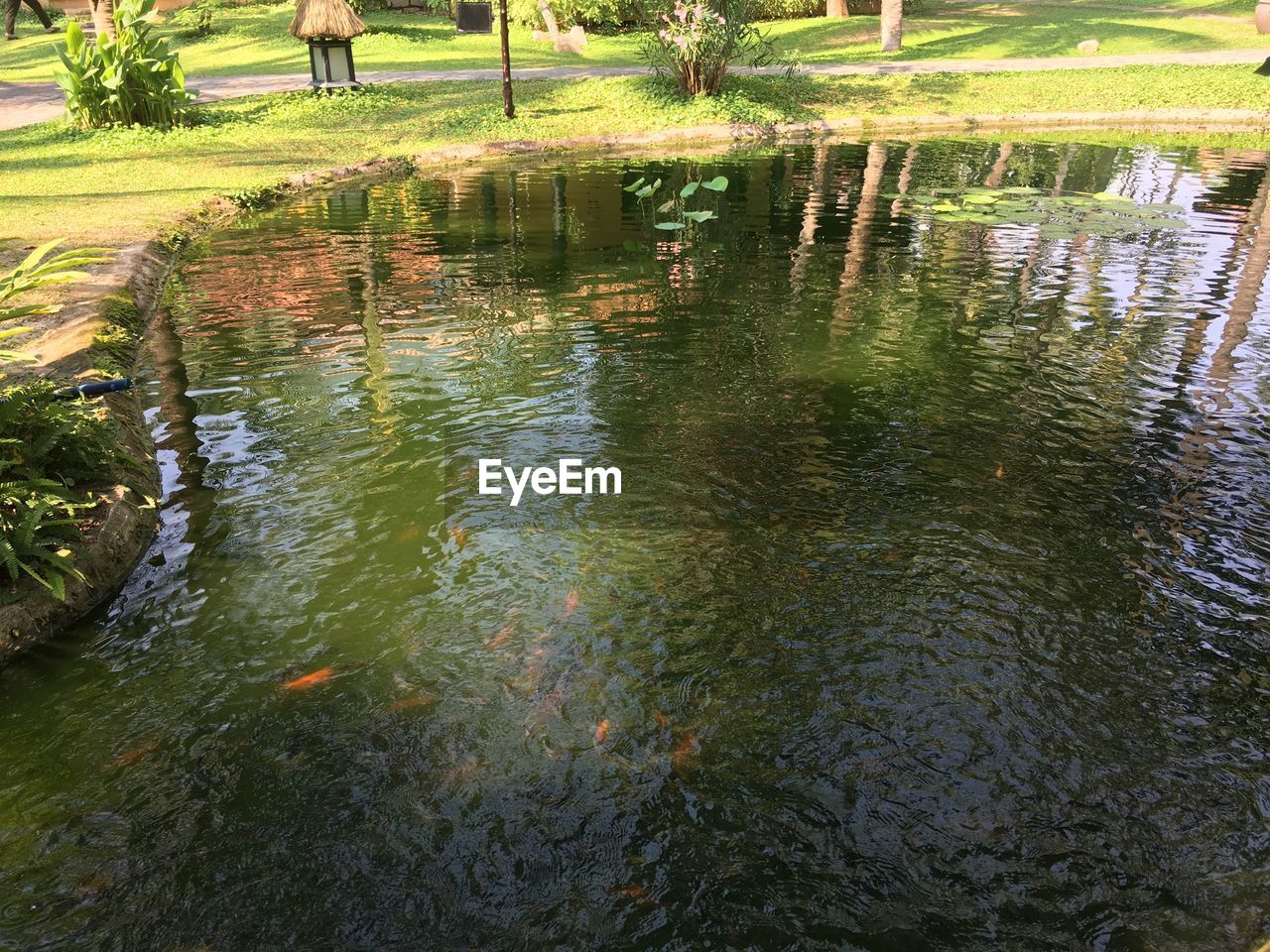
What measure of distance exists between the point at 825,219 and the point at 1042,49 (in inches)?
735

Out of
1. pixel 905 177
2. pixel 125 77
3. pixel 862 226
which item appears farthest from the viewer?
pixel 125 77

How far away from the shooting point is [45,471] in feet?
16.8

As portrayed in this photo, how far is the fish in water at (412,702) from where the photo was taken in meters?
3.95

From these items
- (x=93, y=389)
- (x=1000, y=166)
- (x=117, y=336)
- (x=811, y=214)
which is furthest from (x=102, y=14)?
(x=1000, y=166)

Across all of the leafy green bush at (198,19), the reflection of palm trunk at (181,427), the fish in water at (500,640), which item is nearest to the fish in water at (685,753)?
the fish in water at (500,640)

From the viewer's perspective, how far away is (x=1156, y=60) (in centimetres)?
2441

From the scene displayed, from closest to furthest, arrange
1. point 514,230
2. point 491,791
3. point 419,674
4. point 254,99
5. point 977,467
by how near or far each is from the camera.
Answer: point 491,791 → point 419,674 → point 977,467 → point 514,230 → point 254,99

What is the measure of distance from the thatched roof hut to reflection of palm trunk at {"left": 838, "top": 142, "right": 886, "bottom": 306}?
1136cm

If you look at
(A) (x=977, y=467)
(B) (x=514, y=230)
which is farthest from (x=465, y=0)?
(A) (x=977, y=467)

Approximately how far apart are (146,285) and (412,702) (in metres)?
7.42

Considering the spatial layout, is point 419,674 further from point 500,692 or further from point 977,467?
point 977,467

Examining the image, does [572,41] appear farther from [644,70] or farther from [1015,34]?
[1015,34]

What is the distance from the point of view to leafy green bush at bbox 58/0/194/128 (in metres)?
16.9

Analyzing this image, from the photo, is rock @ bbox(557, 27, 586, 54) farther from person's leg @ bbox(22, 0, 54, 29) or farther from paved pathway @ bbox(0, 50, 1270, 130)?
person's leg @ bbox(22, 0, 54, 29)
